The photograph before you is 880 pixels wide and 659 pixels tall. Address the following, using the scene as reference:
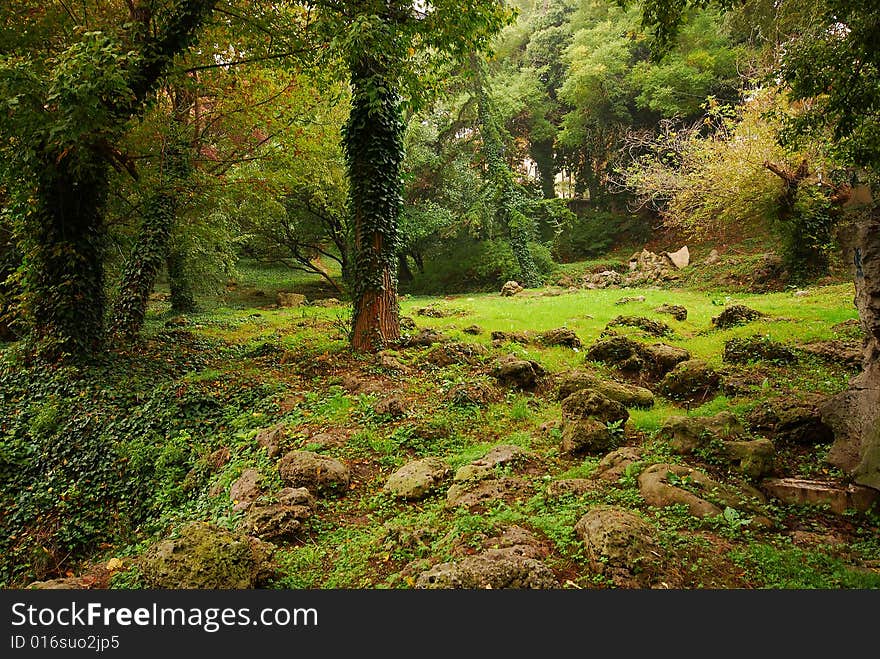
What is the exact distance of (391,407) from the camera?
680 cm

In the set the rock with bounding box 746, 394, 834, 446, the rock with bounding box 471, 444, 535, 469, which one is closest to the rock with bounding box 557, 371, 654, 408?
the rock with bounding box 746, 394, 834, 446

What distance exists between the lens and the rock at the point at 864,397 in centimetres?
405

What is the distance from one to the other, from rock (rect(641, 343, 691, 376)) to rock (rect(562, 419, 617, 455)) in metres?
3.08

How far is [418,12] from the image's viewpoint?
810cm

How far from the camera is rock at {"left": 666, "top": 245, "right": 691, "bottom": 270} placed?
2236 centimetres

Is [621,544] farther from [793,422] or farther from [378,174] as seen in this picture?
[378,174]

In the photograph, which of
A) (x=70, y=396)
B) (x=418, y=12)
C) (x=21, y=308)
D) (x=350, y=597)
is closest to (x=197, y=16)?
(x=418, y=12)

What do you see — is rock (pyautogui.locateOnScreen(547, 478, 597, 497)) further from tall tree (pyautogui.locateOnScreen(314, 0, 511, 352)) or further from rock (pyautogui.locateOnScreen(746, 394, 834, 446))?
tall tree (pyautogui.locateOnScreen(314, 0, 511, 352))

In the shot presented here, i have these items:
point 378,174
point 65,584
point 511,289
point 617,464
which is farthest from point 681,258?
point 65,584

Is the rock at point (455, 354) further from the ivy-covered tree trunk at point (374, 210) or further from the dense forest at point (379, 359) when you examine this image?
the ivy-covered tree trunk at point (374, 210)

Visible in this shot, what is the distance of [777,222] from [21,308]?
70.4 feet

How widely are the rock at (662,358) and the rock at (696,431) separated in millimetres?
2526

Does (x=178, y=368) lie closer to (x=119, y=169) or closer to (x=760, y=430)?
(x=119, y=169)

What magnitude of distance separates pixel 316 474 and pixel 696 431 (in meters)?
4.17
